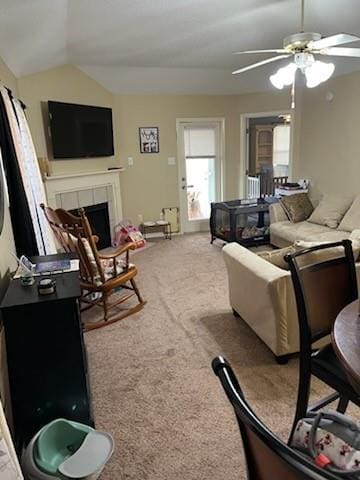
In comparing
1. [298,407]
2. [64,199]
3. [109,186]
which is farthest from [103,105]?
[298,407]

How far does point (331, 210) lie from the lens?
4816 mm

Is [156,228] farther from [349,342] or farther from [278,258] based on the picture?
[349,342]

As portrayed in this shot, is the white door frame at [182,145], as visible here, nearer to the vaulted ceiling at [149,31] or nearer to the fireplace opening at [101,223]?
the vaulted ceiling at [149,31]

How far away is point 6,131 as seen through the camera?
8.73 feet

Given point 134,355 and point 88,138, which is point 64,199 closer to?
point 88,138

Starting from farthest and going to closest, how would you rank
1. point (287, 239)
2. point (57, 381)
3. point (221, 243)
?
1. point (221, 243)
2. point (287, 239)
3. point (57, 381)

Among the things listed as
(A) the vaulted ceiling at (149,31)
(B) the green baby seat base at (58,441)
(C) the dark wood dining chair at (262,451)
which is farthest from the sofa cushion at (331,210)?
(C) the dark wood dining chair at (262,451)

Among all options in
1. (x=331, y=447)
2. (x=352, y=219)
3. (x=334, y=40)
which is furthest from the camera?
(x=352, y=219)

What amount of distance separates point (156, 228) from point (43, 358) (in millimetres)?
4497

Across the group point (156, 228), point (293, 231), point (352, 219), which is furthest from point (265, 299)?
point (156, 228)

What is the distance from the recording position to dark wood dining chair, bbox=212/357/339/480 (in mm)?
576

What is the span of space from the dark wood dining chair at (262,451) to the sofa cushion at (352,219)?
13.7ft

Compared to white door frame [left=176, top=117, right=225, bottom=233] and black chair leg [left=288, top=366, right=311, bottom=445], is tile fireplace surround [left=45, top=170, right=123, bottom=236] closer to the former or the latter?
white door frame [left=176, top=117, right=225, bottom=233]

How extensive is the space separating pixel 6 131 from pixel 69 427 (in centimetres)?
208
